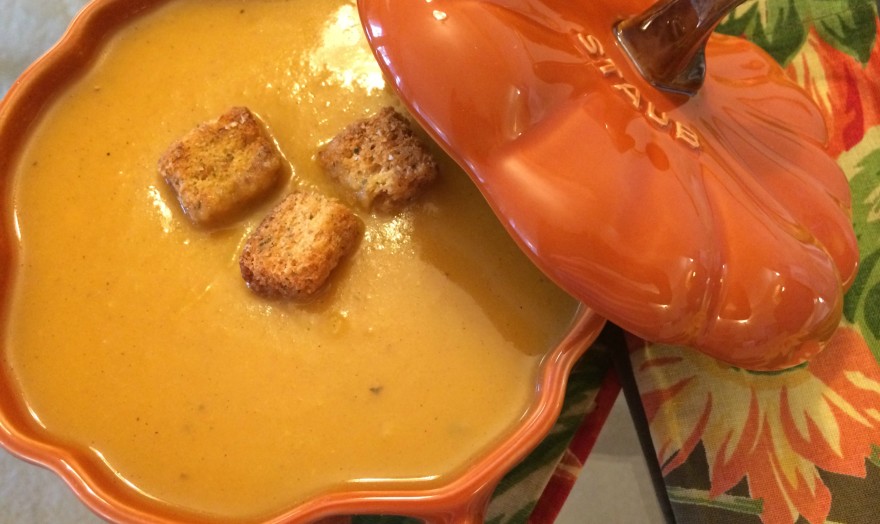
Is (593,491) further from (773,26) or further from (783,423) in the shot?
(773,26)

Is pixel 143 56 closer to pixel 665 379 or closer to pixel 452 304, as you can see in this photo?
pixel 452 304

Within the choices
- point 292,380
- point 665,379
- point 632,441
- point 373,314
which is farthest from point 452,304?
point 632,441

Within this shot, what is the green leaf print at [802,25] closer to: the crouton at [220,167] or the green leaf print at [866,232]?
the green leaf print at [866,232]

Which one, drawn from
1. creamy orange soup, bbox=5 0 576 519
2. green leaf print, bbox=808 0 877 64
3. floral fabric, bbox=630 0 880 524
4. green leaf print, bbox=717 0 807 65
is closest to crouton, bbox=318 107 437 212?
creamy orange soup, bbox=5 0 576 519

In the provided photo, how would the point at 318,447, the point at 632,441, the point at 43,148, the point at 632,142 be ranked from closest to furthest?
the point at 632,142, the point at 318,447, the point at 43,148, the point at 632,441

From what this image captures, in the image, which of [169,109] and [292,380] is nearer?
[292,380]

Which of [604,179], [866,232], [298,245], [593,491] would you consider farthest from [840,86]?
[298,245]

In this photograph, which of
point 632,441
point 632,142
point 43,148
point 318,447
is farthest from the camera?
point 632,441

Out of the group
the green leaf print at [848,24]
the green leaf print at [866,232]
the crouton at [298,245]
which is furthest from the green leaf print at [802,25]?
the crouton at [298,245]

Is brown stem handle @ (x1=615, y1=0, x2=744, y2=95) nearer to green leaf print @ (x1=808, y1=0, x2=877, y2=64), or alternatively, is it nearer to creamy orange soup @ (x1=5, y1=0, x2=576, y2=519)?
creamy orange soup @ (x1=5, y1=0, x2=576, y2=519)
